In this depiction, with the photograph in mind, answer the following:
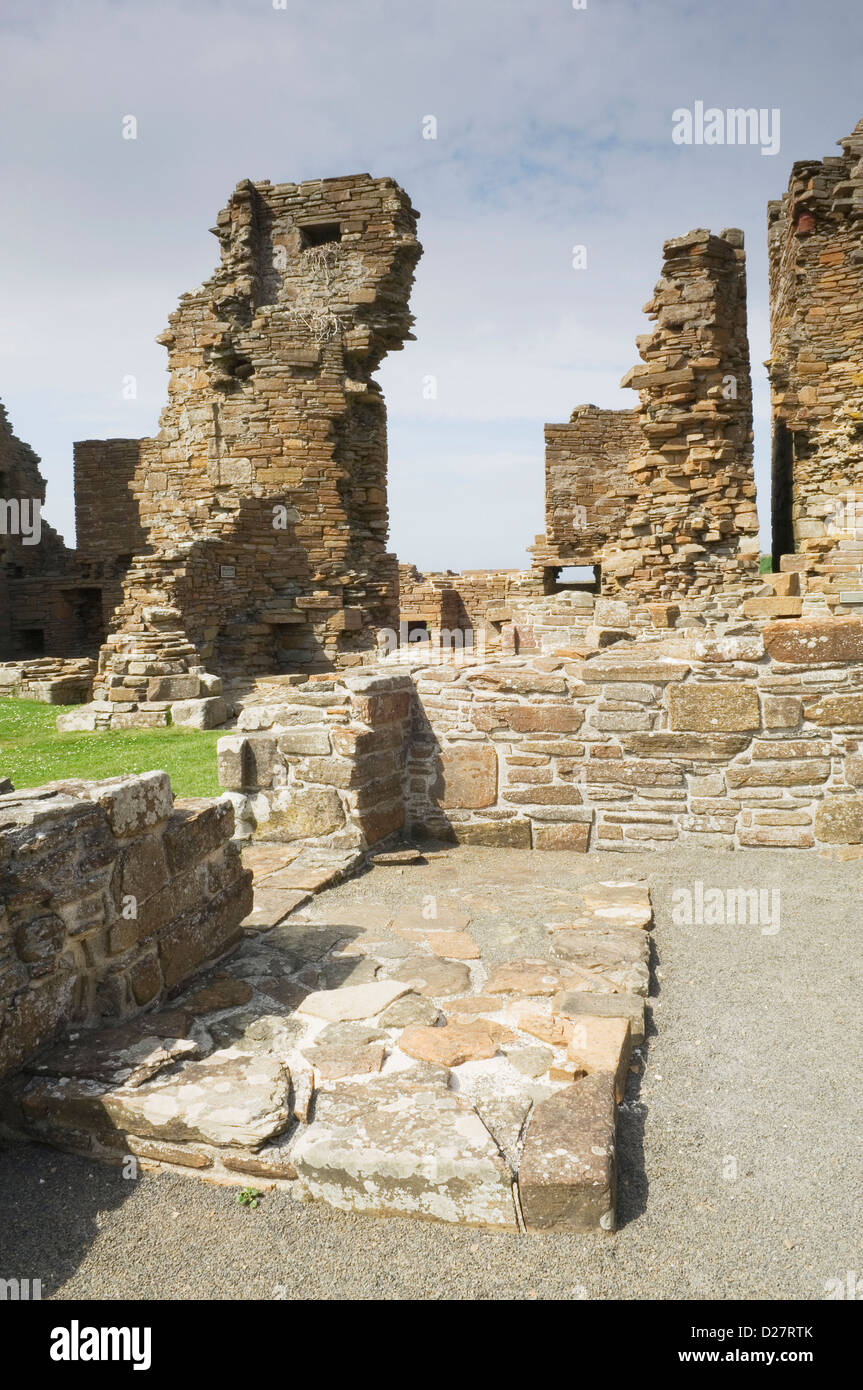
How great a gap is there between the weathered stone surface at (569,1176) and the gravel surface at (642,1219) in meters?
0.06

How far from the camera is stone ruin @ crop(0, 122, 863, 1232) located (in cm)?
298

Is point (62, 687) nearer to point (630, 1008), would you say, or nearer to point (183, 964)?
point (183, 964)

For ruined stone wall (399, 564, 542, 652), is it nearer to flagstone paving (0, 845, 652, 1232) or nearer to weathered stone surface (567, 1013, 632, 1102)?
flagstone paving (0, 845, 652, 1232)

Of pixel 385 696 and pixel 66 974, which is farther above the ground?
pixel 385 696

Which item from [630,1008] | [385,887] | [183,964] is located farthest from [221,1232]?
[385,887]

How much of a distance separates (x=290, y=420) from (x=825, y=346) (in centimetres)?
969

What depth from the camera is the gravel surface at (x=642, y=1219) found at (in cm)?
243

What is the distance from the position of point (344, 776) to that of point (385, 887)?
3.06ft

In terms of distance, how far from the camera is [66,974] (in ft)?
11.1

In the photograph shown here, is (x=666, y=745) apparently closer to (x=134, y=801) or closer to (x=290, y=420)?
(x=134, y=801)

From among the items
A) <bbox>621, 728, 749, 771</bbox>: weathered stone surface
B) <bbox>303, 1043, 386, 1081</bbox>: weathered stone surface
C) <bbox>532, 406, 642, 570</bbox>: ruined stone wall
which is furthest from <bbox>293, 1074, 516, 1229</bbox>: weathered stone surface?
<bbox>532, 406, 642, 570</bbox>: ruined stone wall

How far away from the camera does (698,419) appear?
12164mm
